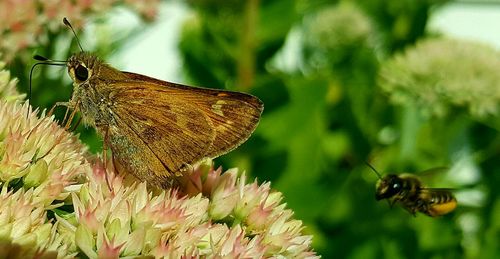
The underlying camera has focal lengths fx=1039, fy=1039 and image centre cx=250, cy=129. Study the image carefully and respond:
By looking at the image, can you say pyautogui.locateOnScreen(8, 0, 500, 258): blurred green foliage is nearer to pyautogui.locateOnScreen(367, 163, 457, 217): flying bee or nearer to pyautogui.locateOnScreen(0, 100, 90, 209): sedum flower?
pyautogui.locateOnScreen(367, 163, 457, 217): flying bee

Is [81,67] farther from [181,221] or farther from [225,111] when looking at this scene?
[181,221]

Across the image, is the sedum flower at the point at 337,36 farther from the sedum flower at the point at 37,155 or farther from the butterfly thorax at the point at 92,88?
the sedum flower at the point at 37,155

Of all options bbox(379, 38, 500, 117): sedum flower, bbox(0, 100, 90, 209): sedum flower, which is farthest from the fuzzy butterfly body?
bbox(379, 38, 500, 117): sedum flower

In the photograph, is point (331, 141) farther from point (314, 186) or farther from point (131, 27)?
point (131, 27)

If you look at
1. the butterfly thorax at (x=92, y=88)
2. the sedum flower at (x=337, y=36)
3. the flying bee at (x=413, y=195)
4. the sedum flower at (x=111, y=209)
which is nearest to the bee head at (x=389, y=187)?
the flying bee at (x=413, y=195)

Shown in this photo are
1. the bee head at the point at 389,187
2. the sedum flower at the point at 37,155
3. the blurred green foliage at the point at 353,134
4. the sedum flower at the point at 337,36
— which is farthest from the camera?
the sedum flower at the point at 337,36

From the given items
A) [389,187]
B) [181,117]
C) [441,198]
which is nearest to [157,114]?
[181,117]
